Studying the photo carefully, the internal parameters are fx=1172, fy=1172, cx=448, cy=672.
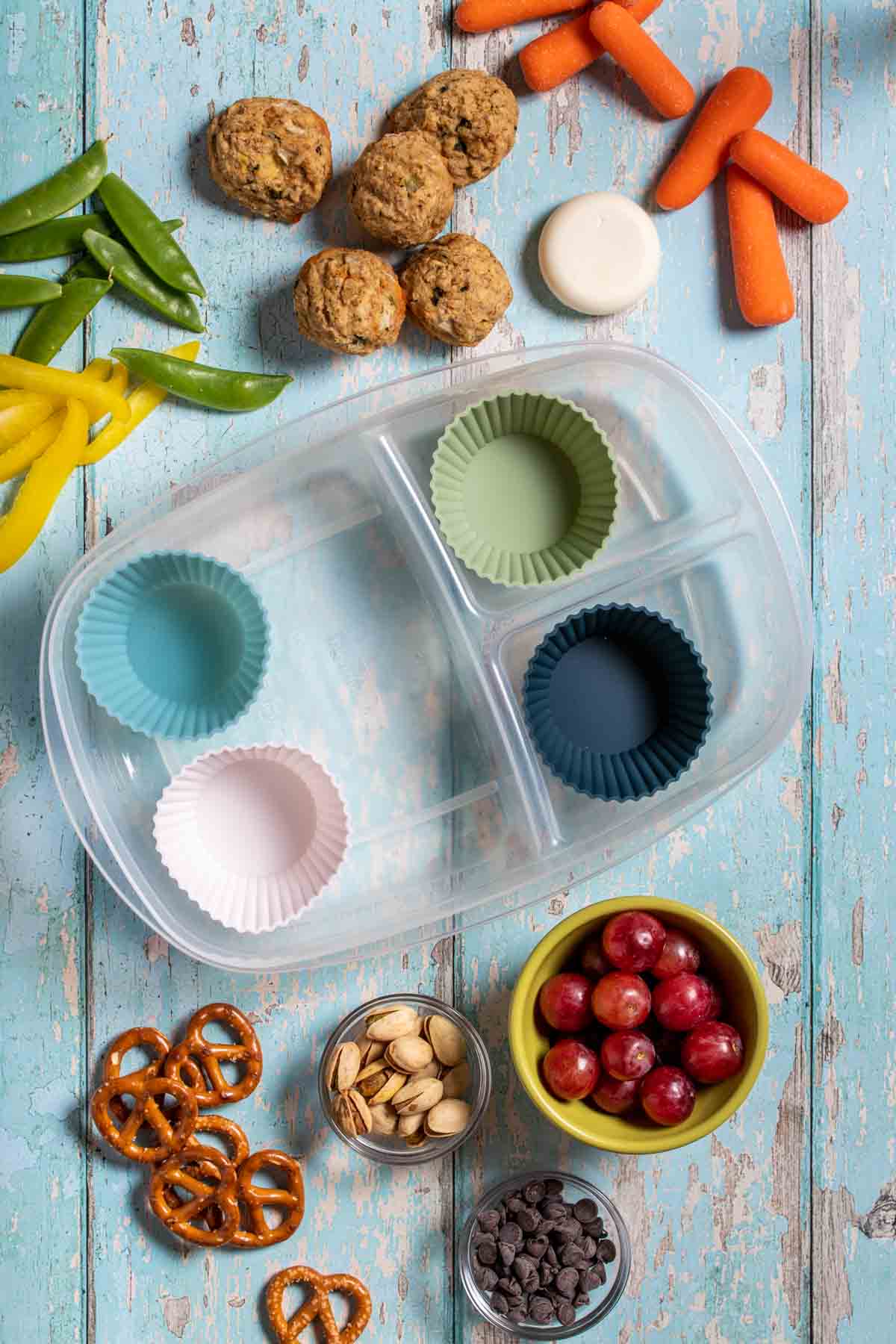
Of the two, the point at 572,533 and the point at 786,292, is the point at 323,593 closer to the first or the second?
the point at 572,533

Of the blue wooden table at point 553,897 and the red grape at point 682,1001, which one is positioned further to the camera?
the blue wooden table at point 553,897

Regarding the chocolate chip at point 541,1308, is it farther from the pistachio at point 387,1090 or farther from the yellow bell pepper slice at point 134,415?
the yellow bell pepper slice at point 134,415

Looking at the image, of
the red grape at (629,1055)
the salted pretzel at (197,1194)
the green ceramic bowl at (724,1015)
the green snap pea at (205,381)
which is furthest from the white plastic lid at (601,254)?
the salted pretzel at (197,1194)

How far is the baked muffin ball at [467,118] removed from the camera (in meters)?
1.05

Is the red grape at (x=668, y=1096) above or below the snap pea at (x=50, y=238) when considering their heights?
below

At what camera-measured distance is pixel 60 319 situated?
1.09 metres

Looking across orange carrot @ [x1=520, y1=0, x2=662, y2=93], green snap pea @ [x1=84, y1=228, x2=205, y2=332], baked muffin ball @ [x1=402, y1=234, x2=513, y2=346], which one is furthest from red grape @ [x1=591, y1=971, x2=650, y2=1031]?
orange carrot @ [x1=520, y1=0, x2=662, y2=93]

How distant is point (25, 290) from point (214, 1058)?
738 mm

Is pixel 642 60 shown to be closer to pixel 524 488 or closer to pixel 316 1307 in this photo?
A: pixel 524 488

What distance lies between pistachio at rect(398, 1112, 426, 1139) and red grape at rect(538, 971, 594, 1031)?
152 millimetres

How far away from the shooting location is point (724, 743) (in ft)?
3.60

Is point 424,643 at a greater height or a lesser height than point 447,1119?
greater

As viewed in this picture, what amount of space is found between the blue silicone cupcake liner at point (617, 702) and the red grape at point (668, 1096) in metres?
0.24

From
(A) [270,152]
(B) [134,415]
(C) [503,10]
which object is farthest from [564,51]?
(B) [134,415]
